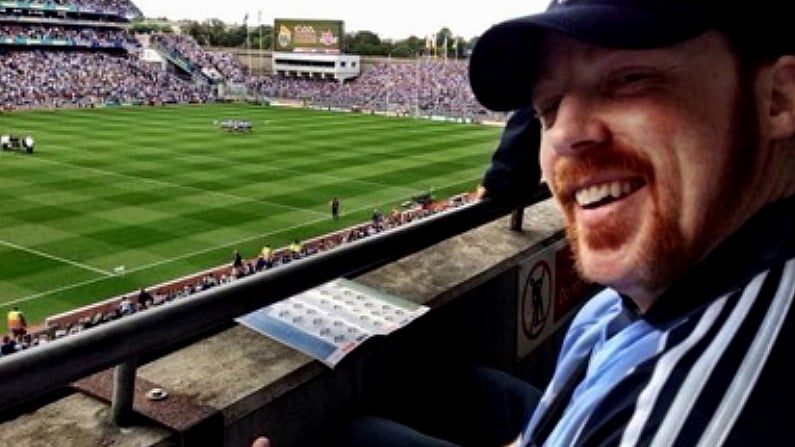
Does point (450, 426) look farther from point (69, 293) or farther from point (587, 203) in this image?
point (69, 293)

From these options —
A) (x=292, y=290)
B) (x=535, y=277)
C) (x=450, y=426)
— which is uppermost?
(x=292, y=290)

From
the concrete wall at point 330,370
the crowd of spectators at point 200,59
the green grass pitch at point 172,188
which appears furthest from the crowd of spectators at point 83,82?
the concrete wall at point 330,370

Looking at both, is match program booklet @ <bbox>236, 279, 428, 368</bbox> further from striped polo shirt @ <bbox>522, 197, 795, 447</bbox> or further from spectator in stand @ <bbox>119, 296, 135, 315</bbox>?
spectator in stand @ <bbox>119, 296, 135, 315</bbox>

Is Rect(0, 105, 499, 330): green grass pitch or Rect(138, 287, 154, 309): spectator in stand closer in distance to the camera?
Rect(138, 287, 154, 309): spectator in stand

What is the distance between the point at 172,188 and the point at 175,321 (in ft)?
98.7

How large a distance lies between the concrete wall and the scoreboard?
94.7m

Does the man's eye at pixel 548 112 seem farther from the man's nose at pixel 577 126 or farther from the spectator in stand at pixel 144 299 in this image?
the spectator in stand at pixel 144 299

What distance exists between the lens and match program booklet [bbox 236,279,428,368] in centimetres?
236

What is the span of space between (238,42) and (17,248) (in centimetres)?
10531

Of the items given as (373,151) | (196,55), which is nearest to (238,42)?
(196,55)

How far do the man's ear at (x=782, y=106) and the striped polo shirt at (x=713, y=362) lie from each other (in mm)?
100

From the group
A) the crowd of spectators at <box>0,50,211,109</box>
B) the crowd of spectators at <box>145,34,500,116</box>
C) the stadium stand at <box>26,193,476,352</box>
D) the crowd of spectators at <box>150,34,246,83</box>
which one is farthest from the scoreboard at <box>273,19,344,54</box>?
the stadium stand at <box>26,193,476,352</box>

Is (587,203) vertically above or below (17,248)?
above

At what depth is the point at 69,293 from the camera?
18.9 m
